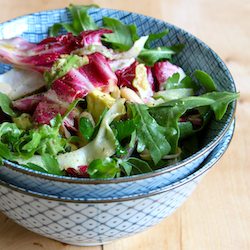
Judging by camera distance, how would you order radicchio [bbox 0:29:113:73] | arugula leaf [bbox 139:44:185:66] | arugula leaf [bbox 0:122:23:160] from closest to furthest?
arugula leaf [bbox 0:122:23:160] → radicchio [bbox 0:29:113:73] → arugula leaf [bbox 139:44:185:66]

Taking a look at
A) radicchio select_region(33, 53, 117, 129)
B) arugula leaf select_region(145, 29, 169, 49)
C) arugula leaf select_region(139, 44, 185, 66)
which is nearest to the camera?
radicchio select_region(33, 53, 117, 129)

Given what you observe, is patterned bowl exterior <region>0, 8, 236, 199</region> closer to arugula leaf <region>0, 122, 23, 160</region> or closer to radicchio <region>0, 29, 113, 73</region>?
arugula leaf <region>0, 122, 23, 160</region>

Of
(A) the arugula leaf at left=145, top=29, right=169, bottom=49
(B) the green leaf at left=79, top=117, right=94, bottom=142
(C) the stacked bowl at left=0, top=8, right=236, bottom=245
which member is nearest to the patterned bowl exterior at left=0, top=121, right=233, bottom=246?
(C) the stacked bowl at left=0, top=8, right=236, bottom=245

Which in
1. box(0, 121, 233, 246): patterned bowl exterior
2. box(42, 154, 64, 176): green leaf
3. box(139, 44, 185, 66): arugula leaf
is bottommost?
box(0, 121, 233, 246): patterned bowl exterior

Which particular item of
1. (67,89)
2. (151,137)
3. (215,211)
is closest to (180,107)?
(151,137)

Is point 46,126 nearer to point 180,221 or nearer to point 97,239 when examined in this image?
point 97,239

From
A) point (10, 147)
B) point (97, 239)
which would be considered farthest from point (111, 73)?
point (97, 239)

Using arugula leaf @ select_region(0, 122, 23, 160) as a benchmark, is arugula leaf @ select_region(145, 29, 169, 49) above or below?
above
